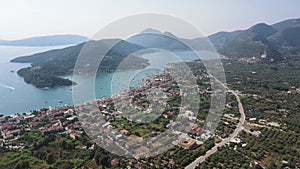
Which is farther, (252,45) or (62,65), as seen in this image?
(252,45)

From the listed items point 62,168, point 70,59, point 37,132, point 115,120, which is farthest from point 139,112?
point 70,59

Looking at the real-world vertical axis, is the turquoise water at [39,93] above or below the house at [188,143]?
below

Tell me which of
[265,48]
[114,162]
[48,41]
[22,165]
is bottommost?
[48,41]

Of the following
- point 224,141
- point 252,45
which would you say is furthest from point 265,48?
point 224,141

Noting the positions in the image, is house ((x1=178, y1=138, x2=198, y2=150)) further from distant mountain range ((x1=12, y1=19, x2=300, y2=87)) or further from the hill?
the hill

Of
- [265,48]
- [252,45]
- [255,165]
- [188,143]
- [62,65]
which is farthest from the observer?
[252,45]

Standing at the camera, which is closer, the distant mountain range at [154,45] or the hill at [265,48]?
the distant mountain range at [154,45]

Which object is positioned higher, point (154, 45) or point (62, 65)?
point (154, 45)

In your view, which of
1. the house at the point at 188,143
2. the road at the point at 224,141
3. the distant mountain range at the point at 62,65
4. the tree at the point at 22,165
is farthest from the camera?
the distant mountain range at the point at 62,65

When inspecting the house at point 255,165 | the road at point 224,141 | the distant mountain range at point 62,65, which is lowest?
the distant mountain range at point 62,65

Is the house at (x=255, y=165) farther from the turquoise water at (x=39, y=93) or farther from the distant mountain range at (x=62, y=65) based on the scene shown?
the distant mountain range at (x=62, y=65)

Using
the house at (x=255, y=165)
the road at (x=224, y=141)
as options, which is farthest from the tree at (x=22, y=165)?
the house at (x=255, y=165)

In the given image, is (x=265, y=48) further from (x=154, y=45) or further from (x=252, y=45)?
(x=154, y=45)
